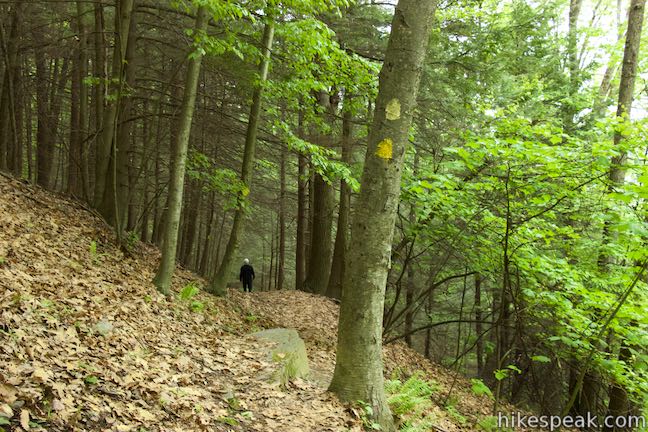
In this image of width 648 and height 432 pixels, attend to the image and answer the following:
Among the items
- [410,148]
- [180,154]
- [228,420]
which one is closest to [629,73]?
[410,148]

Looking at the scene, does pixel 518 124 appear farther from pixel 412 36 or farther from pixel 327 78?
pixel 327 78

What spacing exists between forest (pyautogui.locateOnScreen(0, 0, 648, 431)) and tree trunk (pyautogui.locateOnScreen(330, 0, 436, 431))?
0.02 metres

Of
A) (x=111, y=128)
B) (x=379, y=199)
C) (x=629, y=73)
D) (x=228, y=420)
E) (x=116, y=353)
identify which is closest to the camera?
(x=228, y=420)

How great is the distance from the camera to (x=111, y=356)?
4.50m

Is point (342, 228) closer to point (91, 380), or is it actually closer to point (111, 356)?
point (111, 356)

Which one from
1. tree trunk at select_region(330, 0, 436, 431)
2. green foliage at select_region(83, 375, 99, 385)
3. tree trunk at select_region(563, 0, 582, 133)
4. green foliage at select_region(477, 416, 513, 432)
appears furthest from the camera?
tree trunk at select_region(563, 0, 582, 133)

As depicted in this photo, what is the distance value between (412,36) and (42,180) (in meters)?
13.1

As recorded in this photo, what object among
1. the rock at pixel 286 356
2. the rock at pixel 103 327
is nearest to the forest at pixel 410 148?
the rock at pixel 286 356

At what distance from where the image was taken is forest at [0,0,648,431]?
4898mm

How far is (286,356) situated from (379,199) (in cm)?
294

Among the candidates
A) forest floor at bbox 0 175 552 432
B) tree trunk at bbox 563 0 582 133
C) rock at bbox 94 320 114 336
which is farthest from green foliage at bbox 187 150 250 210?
tree trunk at bbox 563 0 582 133

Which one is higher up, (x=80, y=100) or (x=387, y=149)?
(x=80, y=100)

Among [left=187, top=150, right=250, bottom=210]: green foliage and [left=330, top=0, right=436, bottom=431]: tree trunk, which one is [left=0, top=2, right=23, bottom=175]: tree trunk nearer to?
[left=187, top=150, right=250, bottom=210]: green foliage

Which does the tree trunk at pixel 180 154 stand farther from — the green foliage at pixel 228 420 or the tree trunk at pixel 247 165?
the green foliage at pixel 228 420
